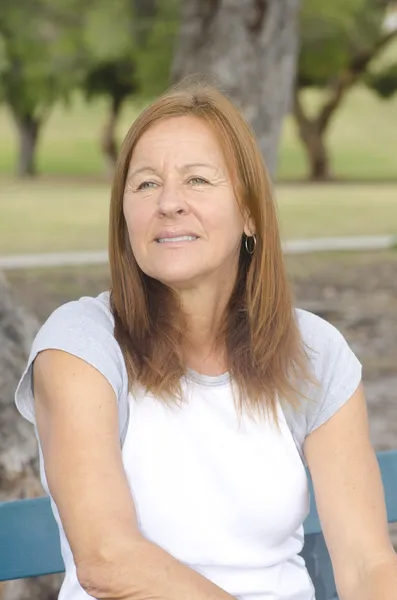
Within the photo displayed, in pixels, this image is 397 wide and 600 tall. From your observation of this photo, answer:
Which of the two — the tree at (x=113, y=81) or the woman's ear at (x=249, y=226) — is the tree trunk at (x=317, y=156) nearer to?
the tree at (x=113, y=81)

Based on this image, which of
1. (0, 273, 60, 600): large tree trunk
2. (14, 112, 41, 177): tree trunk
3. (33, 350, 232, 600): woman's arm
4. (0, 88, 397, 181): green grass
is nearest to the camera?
(33, 350, 232, 600): woman's arm

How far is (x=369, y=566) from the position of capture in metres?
2.30

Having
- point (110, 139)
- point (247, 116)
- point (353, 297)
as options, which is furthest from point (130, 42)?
point (110, 139)

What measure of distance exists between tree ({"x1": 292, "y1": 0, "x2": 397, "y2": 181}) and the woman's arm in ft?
76.9

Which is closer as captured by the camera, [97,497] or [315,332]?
[97,497]

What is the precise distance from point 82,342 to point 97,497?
0.94 ft

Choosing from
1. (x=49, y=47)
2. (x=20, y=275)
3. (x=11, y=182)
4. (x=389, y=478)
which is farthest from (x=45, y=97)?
(x=389, y=478)

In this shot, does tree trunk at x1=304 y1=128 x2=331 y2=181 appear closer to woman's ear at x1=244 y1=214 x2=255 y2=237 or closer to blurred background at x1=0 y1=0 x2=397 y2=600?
blurred background at x1=0 y1=0 x2=397 y2=600

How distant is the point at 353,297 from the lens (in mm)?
11875

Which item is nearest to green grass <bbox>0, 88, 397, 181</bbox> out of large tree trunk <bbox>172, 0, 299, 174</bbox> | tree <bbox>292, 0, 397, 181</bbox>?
tree <bbox>292, 0, 397, 181</bbox>

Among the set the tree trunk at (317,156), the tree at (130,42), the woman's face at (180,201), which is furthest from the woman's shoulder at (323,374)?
the tree trunk at (317,156)

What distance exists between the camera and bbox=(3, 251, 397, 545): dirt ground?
8.33 meters

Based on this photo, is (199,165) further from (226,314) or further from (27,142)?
(27,142)

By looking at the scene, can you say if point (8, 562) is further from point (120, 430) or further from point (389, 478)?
point (389, 478)
